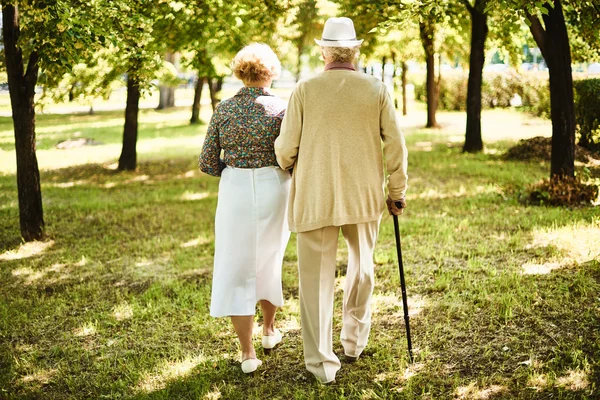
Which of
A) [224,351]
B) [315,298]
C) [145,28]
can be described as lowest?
[224,351]

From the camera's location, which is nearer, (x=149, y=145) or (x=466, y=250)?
(x=466, y=250)

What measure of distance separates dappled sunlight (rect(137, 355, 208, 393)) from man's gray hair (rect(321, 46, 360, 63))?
236 centimetres

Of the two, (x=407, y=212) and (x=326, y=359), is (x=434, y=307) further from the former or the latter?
(x=407, y=212)

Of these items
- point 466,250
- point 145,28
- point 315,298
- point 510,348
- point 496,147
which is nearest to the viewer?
point 315,298

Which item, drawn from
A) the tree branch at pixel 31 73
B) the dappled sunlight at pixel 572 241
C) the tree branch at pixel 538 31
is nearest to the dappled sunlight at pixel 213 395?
the dappled sunlight at pixel 572 241

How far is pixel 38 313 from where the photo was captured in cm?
551

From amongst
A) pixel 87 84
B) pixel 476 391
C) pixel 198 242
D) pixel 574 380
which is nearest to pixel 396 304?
pixel 476 391

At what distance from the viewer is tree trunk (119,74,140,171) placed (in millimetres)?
13250

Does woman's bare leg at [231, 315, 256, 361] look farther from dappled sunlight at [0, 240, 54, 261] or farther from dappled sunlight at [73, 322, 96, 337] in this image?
dappled sunlight at [0, 240, 54, 261]

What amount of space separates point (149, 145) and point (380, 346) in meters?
15.8

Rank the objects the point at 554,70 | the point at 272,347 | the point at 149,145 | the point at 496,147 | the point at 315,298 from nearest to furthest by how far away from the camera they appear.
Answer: the point at 315,298
the point at 272,347
the point at 554,70
the point at 496,147
the point at 149,145

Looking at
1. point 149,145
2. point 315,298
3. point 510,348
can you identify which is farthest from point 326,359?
point 149,145

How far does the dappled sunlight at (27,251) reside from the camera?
7.26 metres

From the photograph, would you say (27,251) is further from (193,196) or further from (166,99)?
(166,99)
